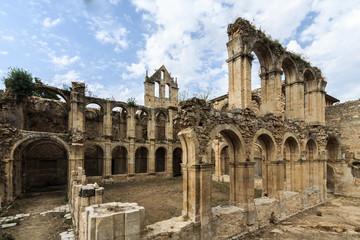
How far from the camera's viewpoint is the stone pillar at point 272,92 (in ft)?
31.8

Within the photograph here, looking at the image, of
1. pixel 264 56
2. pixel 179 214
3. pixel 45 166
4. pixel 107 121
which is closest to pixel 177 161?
pixel 107 121

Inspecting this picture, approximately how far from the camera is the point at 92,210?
4.38m

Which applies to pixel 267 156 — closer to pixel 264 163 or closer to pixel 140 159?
pixel 264 163

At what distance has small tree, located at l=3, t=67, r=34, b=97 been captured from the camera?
13.3 metres

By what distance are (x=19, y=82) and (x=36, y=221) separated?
1057 cm

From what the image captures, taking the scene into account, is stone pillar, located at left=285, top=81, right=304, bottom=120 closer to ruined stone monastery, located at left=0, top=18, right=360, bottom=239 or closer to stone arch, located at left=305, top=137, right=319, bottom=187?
ruined stone monastery, located at left=0, top=18, right=360, bottom=239

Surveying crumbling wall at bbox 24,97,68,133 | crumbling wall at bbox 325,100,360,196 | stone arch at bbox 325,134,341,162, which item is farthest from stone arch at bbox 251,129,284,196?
crumbling wall at bbox 24,97,68,133

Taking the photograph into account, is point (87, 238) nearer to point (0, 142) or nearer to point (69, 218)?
→ point (69, 218)

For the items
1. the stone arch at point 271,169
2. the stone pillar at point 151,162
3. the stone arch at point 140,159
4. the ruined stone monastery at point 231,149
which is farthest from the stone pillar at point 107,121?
the stone arch at point 271,169

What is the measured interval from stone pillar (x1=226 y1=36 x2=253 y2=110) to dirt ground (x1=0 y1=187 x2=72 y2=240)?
9164 millimetres

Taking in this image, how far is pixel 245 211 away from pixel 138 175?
538 inches

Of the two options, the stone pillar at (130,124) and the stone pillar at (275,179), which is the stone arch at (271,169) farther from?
the stone pillar at (130,124)

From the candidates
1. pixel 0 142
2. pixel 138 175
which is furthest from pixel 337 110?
pixel 0 142

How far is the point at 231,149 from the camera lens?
8070 millimetres
